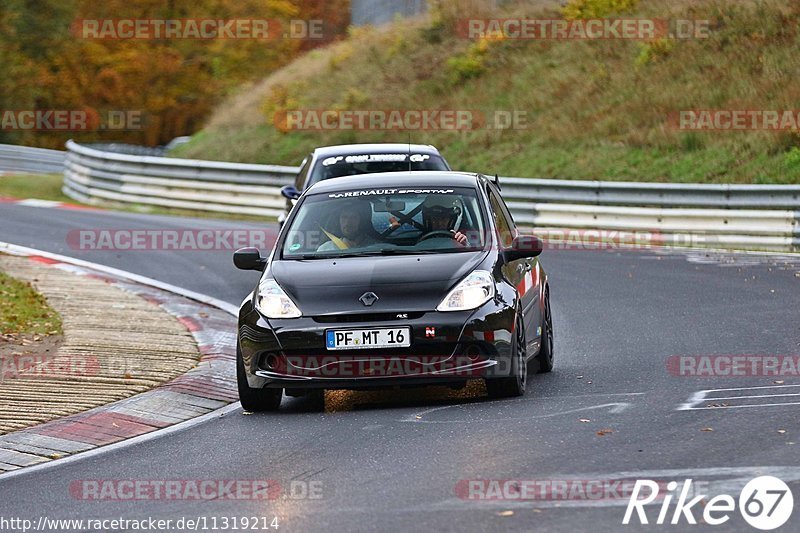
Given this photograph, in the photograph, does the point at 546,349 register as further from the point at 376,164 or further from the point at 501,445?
the point at 376,164

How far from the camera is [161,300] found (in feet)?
56.8

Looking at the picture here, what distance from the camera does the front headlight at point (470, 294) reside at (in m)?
10.0

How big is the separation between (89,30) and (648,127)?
3910 cm

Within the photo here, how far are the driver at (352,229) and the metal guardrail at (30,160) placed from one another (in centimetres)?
3500

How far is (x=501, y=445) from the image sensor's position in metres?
8.46

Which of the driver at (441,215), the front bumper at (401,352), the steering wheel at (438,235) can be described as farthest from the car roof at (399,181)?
the front bumper at (401,352)

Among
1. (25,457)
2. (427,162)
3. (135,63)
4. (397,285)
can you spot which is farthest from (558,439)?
(135,63)

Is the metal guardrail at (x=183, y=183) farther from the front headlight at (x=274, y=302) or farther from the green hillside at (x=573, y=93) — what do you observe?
the front headlight at (x=274, y=302)

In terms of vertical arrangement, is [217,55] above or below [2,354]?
above

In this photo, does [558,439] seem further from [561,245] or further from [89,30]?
[89,30]

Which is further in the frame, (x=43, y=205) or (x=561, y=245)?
(x=43, y=205)

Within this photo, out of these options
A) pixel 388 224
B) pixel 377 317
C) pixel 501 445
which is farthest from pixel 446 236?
pixel 501 445

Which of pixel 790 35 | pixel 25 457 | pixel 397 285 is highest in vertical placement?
pixel 790 35

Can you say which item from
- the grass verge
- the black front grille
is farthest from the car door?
the grass verge
